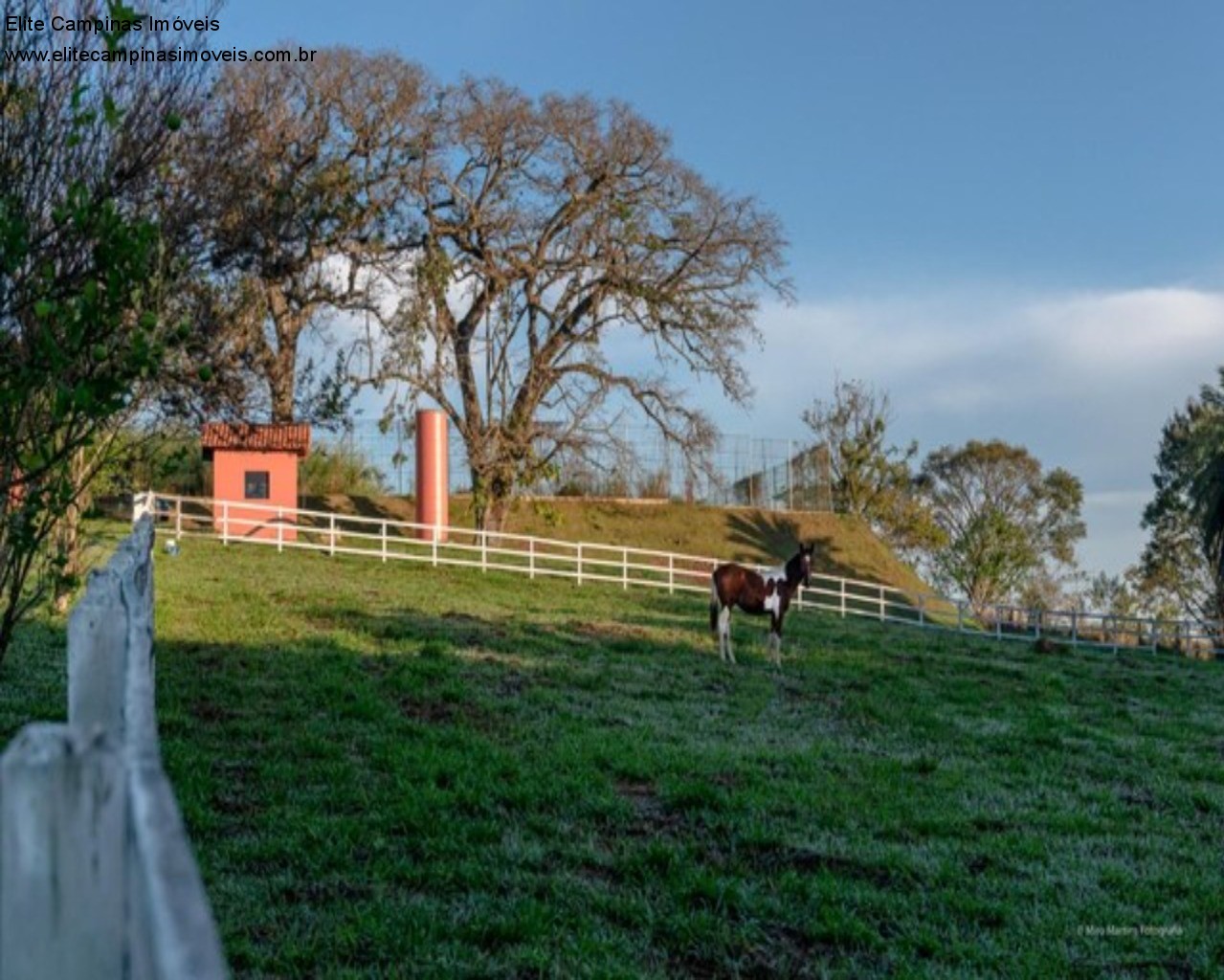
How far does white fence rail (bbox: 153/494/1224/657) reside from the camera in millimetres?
29578

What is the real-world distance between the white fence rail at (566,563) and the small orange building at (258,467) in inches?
4.7

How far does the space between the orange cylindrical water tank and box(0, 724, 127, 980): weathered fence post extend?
3392 centimetres

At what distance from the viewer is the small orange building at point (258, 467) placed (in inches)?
1264

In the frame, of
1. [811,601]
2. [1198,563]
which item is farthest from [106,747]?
[1198,563]

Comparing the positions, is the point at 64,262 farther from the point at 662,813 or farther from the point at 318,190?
the point at 318,190

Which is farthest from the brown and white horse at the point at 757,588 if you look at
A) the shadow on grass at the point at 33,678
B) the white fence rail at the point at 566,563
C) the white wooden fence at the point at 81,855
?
the white wooden fence at the point at 81,855

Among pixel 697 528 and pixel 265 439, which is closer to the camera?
pixel 265 439

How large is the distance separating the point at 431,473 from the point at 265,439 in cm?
494

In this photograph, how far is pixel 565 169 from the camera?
36500 mm

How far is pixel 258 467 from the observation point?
32875mm

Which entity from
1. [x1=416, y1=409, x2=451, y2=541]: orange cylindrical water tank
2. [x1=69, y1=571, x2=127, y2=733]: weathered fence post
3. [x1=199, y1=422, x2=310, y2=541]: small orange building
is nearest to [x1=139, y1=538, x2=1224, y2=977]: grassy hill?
[x1=69, y1=571, x2=127, y2=733]: weathered fence post

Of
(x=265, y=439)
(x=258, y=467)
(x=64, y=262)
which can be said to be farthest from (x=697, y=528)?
(x=64, y=262)

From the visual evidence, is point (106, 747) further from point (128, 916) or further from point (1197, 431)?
point (1197, 431)

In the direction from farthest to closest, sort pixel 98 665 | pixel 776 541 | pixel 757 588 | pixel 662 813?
pixel 776 541, pixel 757 588, pixel 662 813, pixel 98 665
